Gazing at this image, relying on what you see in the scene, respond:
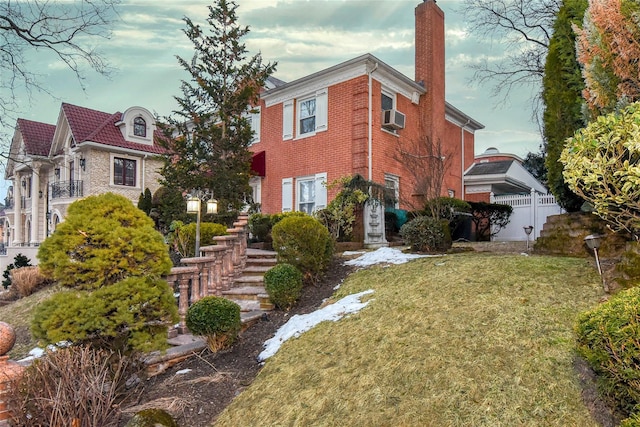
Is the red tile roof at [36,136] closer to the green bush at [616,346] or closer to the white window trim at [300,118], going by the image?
the white window trim at [300,118]

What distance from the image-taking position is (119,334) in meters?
4.35

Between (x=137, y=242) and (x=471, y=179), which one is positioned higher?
(x=471, y=179)

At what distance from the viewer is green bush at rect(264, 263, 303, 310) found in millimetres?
6453

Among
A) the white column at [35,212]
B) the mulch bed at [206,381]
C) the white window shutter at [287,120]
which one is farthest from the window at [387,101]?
the white column at [35,212]

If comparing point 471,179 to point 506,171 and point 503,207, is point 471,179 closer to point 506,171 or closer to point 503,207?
point 506,171

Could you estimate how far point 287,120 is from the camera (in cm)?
1559

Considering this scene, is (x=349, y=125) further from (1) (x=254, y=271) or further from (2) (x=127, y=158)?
(2) (x=127, y=158)

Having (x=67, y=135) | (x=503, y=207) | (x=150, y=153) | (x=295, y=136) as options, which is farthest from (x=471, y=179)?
(x=67, y=135)

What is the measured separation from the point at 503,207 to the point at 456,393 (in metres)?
13.0

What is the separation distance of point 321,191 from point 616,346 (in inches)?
471

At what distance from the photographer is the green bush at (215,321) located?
17.1 ft

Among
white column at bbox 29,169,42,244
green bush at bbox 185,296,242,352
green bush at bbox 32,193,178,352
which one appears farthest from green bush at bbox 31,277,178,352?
white column at bbox 29,169,42,244

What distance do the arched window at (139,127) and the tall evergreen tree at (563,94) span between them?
22690mm

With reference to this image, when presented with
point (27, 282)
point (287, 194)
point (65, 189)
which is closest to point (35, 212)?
point (65, 189)
